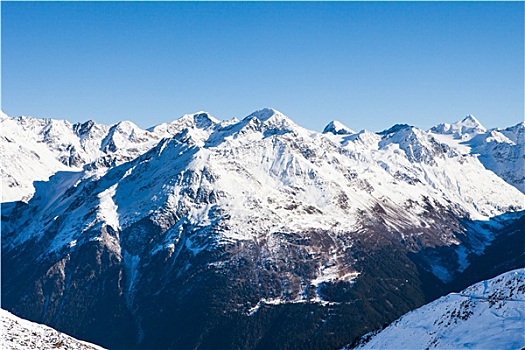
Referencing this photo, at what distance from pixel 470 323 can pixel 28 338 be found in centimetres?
7031

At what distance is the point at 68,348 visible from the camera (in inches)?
3720

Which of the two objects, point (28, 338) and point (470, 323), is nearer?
point (470, 323)

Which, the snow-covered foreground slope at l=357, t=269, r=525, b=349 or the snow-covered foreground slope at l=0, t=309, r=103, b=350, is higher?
the snow-covered foreground slope at l=0, t=309, r=103, b=350

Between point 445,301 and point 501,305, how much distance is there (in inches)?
1067

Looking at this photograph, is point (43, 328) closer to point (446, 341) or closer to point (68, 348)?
point (68, 348)

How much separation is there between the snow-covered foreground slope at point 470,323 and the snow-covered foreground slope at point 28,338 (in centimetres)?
5738

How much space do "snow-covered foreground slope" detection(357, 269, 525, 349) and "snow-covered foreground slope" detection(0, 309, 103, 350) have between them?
57.4 m

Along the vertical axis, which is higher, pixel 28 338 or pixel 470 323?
pixel 28 338

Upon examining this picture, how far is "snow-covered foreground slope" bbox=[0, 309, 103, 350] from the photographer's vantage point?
289 feet

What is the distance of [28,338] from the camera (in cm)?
9244

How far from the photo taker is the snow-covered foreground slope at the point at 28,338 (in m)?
88.1

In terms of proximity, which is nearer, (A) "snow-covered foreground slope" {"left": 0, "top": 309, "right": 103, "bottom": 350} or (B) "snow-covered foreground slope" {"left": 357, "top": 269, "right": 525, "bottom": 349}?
(B) "snow-covered foreground slope" {"left": 357, "top": 269, "right": 525, "bottom": 349}

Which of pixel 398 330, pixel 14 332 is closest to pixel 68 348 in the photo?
pixel 14 332

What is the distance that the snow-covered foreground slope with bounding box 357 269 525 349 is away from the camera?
74.2m
